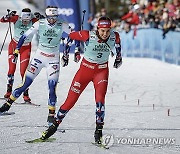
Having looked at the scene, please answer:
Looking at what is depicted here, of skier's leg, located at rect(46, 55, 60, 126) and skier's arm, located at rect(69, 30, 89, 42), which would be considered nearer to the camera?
skier's arm, located at rect(69, 30, 89, 42)

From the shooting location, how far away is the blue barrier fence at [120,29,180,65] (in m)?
18.6

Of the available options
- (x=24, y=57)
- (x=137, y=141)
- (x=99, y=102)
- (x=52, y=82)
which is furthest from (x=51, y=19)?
(x=137, y=141)

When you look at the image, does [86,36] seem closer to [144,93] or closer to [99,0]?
[144,93]

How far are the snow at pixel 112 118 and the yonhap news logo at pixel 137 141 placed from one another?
4 centimetres

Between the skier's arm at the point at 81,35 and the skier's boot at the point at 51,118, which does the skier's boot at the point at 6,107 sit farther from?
the skier's arm at the point at 81,35

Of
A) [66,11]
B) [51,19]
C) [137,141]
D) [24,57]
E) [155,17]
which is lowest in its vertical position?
[137,141]

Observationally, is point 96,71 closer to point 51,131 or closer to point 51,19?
point 51,131

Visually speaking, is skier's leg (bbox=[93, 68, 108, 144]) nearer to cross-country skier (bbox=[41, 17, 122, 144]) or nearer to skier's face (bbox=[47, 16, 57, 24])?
cross-country skier (bbox=[41, 17, 122, 144])

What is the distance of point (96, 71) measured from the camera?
25.5ft

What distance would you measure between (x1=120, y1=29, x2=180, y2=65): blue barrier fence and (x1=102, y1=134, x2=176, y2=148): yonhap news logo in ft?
34.0

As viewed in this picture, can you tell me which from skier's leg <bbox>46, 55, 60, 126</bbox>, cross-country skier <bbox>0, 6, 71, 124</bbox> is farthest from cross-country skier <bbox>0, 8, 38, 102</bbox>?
skier's leg <bbox>46, 55, 60, 126</bbox>

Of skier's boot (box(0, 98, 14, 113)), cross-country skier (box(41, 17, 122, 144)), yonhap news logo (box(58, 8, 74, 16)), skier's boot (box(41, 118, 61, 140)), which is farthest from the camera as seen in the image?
yonhap news logo (box(58, 8, 74, 16))

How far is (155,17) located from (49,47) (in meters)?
12.8

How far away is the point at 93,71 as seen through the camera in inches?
306
